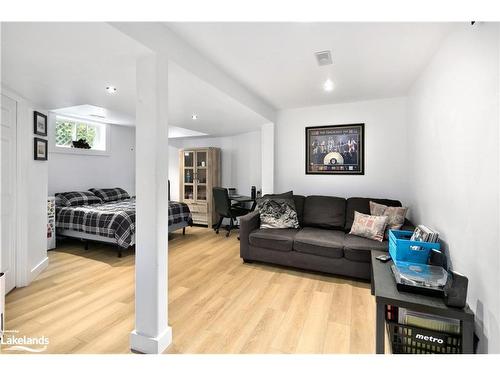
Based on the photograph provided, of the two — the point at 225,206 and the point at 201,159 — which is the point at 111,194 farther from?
→ the point at 225,206

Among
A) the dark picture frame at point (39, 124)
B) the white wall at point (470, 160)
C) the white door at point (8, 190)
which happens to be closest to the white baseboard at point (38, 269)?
the white door at point (8, 190)

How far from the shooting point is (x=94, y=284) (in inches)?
101

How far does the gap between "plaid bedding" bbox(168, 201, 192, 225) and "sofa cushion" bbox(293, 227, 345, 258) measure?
2.26 m

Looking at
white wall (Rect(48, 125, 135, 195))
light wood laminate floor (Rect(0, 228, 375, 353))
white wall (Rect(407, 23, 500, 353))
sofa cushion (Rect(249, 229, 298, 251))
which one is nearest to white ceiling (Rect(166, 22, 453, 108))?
white wall (Rect(407, 23, 500, 353))

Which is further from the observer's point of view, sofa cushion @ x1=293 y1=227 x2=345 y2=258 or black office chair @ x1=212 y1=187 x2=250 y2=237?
black office chair @ x1=212 y1=187 x2=250 y2=237

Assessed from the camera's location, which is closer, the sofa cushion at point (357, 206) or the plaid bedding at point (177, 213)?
the sofa cushion at point (357, 206)

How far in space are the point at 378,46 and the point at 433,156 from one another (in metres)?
1.08

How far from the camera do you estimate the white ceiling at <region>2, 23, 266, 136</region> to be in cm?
138

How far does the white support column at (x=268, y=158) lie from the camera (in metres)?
4.04

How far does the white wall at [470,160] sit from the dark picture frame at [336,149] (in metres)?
1.36

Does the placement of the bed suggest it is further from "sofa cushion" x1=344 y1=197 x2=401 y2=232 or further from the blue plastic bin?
the blue plastic bin

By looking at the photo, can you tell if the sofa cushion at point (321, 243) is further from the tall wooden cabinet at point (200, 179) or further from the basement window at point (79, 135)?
the basement window at point (79, 135)

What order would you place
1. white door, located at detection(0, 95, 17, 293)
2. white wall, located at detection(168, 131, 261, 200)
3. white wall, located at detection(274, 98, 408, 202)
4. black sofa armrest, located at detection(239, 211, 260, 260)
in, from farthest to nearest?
white wall, located at detection(168, 131, 261, 200)
white wall, located at detection(274, 98, 408, 202)
black sofa armrest, located at detection(239, 211, 260, 260)
white door, located at detection(0, 95, 17, 293)
